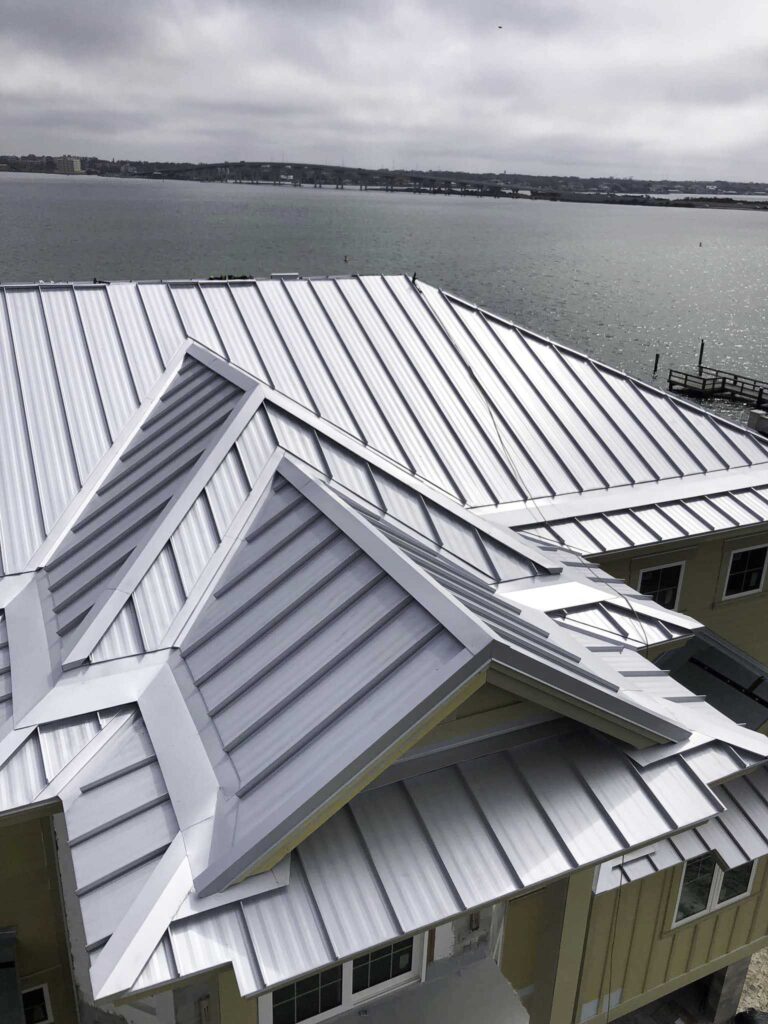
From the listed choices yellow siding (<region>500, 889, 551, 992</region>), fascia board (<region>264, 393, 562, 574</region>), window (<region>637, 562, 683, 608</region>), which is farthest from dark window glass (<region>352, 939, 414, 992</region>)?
window (<region>637, 562, 683, 608</region>)

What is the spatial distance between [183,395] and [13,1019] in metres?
9.35

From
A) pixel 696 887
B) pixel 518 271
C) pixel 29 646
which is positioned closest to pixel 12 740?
pixel 29 646

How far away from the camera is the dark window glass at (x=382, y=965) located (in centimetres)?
923

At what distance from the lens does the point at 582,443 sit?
1730cm

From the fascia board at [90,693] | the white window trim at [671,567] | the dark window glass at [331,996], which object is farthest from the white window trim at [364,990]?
the white window trim at [671,567]

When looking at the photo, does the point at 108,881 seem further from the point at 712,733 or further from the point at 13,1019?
the point at 712,733

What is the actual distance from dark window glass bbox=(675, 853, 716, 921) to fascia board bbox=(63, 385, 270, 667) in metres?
8.95

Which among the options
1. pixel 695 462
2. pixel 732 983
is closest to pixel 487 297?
pixel 695 462

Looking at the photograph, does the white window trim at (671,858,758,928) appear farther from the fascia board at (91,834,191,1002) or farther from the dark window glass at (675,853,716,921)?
the fascia board at (91,834,191,1002)

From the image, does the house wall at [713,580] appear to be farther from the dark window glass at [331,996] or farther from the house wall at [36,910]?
the house wall at [36,910]

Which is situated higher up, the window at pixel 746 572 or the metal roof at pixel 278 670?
the metal roof at pixel 278 670

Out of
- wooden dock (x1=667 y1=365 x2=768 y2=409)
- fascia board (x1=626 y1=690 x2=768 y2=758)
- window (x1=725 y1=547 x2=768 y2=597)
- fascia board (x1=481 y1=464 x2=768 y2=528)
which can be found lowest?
wooden dock (x1=667 y1=365 x2=768 y2=409)

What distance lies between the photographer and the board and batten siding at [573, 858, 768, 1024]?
36.9 feet

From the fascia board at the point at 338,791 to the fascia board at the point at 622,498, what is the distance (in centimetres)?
787
